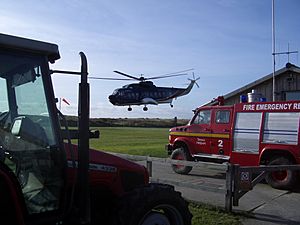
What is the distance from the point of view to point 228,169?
7.86 m

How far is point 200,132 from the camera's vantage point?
46.4ft

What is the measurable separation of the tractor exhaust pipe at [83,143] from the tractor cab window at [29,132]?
228 mm

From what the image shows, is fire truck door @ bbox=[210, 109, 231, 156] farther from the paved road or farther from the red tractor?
the red tractor

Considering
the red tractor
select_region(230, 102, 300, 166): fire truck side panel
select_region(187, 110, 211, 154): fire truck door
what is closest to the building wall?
select_region(187, 110, 211, 154): fire truck door

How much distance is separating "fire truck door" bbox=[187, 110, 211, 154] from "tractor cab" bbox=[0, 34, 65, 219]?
10263 mm

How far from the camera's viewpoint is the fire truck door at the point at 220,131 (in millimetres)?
13133

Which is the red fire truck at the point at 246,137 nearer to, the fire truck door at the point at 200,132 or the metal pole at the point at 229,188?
the fire truck door at the point at 200,132

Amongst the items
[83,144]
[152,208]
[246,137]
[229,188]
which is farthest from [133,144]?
[83,144]

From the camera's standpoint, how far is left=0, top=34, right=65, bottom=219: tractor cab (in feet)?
12.2

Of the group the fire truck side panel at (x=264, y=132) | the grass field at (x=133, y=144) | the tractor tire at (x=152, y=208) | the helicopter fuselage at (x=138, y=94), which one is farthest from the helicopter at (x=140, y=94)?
the tractor tire at (x=152, y=208)

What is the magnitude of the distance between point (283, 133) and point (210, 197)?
11.4ft

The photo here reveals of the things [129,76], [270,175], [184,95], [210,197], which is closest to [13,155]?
[210,197]

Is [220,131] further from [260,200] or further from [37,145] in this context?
[37,145]

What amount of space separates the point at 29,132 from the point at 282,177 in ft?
29.5
